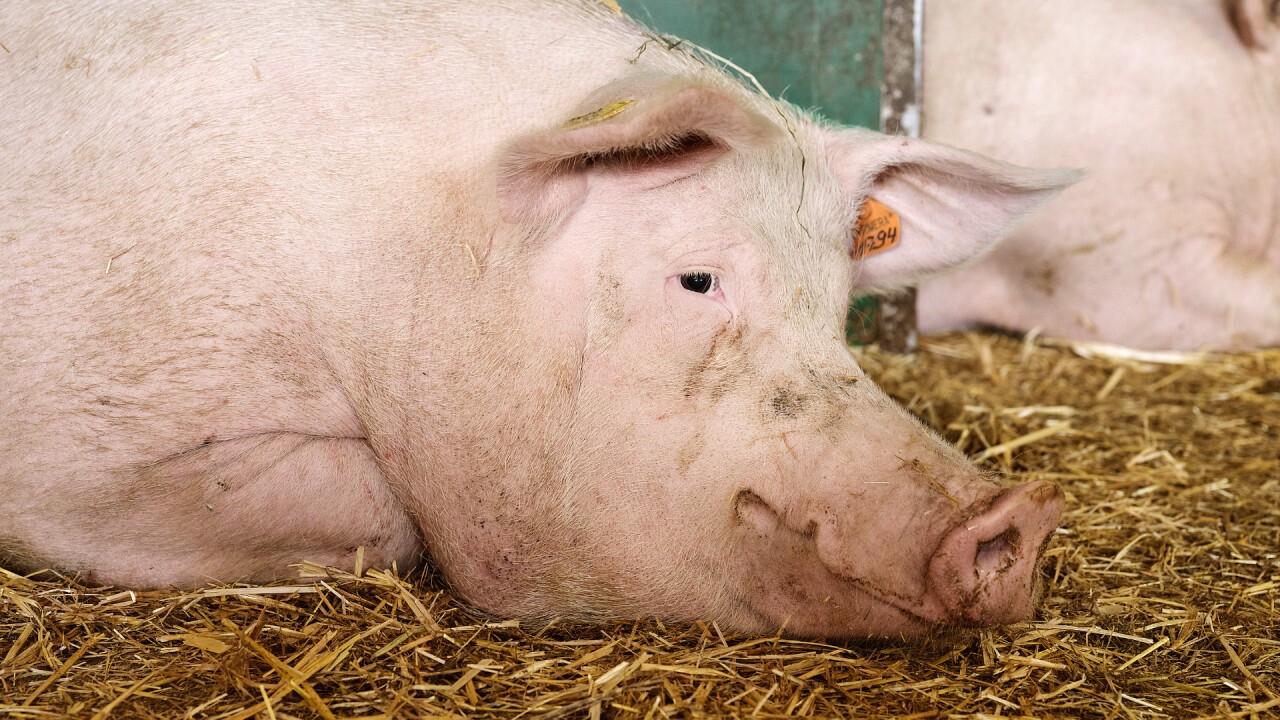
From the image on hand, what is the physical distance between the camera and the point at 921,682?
2131mm

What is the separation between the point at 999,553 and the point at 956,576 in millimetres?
104

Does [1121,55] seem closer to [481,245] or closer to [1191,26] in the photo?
[1191,26]

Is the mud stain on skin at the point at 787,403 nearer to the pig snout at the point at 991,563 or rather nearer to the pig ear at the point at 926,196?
the pig snout at the point at 991,563

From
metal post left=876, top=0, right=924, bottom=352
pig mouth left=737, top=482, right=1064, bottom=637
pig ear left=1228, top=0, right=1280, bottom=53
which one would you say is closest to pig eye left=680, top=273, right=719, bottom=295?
pig mouth left=737, top=482, right=1064, bottom=637

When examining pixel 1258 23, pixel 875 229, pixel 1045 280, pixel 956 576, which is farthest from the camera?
pixel 1258 23

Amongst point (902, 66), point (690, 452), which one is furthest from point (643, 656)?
point (902, 66)

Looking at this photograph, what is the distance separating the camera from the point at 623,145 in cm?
212

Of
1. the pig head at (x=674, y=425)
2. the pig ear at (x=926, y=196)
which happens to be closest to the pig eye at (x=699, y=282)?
the pig head at (x=674, y=425)

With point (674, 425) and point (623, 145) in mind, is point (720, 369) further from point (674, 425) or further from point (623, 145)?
point (623, 145)

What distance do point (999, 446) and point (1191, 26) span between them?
2.89 m

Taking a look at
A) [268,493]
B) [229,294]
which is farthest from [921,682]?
[229,294]

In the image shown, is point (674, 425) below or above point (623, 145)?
below

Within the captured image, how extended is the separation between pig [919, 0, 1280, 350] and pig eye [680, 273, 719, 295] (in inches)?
114

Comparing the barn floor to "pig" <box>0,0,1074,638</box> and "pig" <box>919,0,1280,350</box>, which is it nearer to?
"pig" <box>0,0,1074,638</box>
